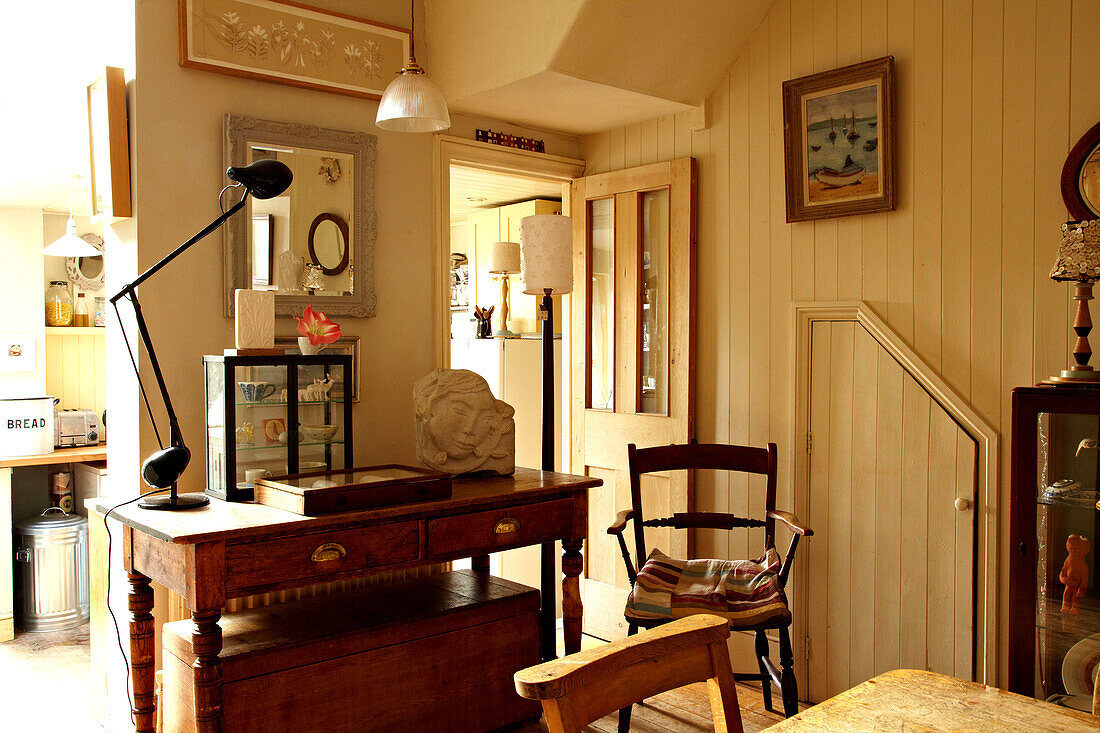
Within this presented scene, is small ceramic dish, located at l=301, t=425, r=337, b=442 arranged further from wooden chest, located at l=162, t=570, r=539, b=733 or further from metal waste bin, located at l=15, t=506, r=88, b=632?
metal waste bin, located at l=15, t=506, r=88, b=632

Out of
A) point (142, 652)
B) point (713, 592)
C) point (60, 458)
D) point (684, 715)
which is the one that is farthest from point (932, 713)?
point (60, 458)

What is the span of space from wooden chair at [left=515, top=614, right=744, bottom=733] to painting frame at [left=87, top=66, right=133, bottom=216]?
216 cm

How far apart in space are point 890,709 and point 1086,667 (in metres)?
1.23

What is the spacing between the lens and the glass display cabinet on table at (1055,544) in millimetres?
2178

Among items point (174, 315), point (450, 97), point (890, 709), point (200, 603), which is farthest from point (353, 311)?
point (890, 709)

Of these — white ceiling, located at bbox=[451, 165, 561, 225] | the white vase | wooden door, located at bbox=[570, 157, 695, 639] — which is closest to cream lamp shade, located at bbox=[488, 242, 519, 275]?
white ceiling, located at bbox=[451, 165, 561, 225]

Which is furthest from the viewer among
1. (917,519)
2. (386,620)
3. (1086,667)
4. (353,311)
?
(353,311)

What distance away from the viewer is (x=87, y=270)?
550cm

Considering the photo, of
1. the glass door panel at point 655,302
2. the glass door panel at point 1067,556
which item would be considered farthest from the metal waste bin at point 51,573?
the glass door panel at point 1067,556

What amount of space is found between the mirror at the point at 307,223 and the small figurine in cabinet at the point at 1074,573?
2.31 metres

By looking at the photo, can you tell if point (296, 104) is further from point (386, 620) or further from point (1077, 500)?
point (1077, 500)

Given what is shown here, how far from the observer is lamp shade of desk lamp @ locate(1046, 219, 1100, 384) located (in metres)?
2.18

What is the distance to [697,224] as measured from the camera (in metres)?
3.43

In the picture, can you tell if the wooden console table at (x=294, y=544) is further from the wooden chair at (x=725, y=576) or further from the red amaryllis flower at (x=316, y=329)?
the red amaryllis flower at (x=316, y=329)
